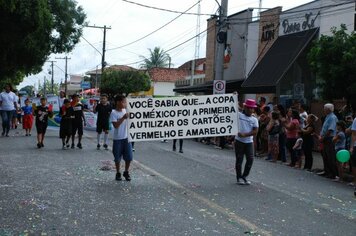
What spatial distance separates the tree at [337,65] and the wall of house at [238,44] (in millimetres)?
13169

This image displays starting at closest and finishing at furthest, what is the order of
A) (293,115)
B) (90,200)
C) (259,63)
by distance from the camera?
1. (90,200)
2. (293,115)
3. (259,63)

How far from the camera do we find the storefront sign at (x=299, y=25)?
22031 millimetres

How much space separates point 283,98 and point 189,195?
15372 millimetres

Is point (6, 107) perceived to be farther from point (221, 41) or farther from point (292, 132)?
point (292, 132)

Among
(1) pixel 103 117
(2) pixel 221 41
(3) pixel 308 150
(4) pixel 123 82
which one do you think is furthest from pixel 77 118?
(4) pixel 123 82

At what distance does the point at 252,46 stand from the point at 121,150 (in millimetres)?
19225

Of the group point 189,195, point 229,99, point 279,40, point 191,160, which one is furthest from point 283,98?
point 189,195

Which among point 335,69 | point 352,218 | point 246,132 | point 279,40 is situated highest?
point 279,40

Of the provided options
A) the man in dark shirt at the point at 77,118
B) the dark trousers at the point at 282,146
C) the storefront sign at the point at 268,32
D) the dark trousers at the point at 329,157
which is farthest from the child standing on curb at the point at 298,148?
the storefront sign at the point at 268,32

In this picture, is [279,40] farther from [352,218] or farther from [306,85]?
[352,218]

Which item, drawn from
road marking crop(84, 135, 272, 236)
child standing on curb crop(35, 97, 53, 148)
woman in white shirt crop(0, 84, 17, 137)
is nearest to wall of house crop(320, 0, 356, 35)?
child standing on curb crop(35, 97, 53, 148)

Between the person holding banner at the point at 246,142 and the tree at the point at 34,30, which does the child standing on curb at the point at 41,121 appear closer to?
the tree at the point at 34,30

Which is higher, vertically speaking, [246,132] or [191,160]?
[246,132]

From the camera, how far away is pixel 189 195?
8484mm
